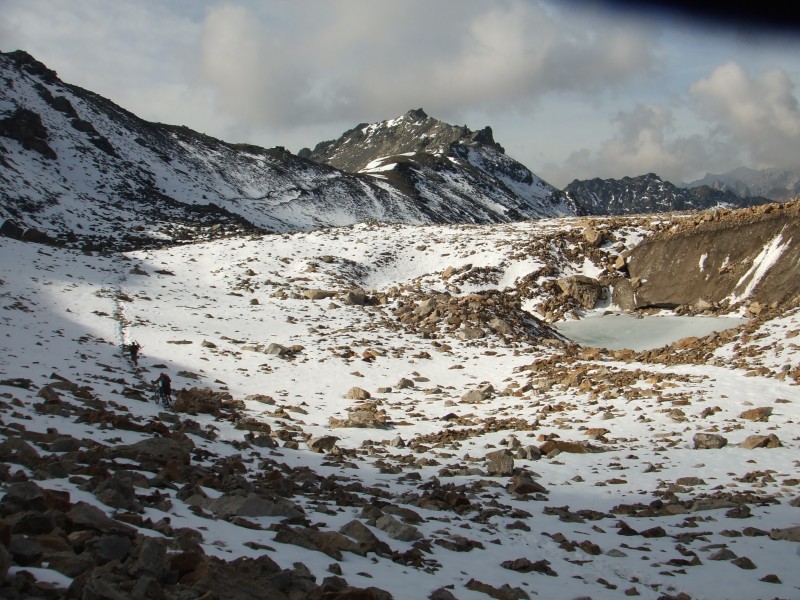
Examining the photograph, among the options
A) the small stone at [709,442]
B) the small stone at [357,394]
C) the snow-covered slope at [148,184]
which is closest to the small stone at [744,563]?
the small stone at [709,442]

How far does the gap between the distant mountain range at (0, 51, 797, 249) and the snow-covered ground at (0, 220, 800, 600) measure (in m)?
18.4

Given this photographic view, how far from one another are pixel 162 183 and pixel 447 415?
233 ft

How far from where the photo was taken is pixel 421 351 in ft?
82.6

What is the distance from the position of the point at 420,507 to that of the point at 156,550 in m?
5.34

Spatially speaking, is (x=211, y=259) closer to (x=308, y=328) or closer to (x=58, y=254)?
(x=58, y=254)

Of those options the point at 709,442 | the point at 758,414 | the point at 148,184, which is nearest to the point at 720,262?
the point at 758,414

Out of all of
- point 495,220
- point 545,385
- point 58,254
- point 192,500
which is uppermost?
point 495,220

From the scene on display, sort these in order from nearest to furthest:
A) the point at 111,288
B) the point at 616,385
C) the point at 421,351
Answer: the point at 616,385 < the point at 421,351 < the point at 111,288

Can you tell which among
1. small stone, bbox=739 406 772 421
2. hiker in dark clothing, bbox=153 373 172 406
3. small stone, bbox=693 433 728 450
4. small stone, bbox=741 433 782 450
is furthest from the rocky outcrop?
hiker in dark clothing, bbox=153 373 172 406

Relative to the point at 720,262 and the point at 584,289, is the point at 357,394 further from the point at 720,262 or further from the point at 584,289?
the point at 720,262

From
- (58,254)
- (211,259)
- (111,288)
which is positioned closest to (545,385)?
(111,288)

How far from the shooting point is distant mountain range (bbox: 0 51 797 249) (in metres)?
56.7

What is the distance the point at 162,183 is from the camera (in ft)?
257

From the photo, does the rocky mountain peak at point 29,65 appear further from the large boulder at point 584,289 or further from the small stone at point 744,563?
the small stone at point 744,563
